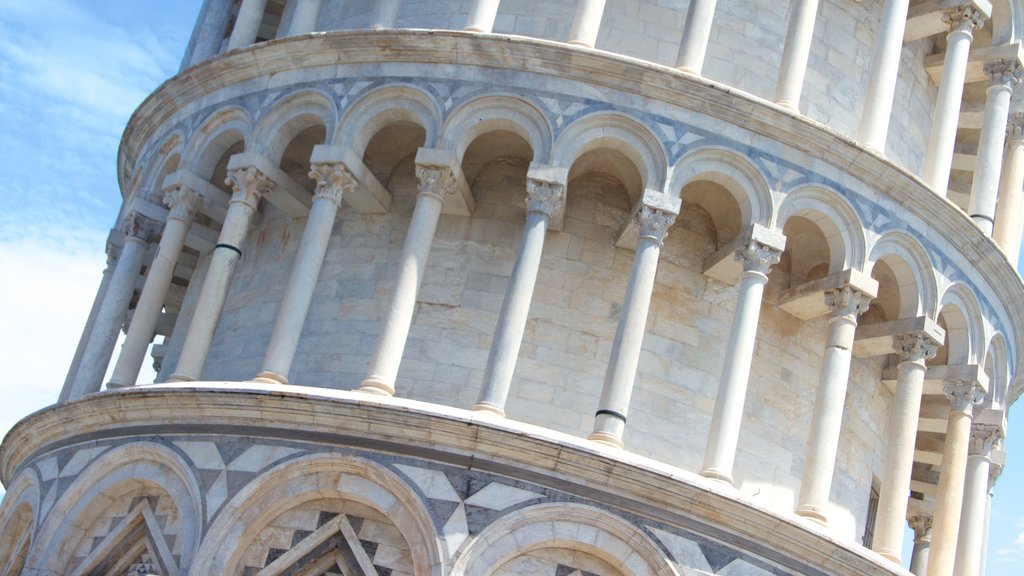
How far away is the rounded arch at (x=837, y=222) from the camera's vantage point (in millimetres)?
16500

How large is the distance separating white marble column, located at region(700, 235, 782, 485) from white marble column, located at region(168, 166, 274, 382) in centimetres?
565

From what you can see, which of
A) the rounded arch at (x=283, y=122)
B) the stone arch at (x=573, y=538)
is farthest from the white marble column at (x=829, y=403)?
the rounded arch at (x=283, y=122)

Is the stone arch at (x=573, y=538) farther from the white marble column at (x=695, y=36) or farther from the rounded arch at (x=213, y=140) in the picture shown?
the rounded arch at (x=213, y=140)

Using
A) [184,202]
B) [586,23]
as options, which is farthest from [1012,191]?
[184,202]

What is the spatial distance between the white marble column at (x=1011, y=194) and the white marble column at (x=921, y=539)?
403cm

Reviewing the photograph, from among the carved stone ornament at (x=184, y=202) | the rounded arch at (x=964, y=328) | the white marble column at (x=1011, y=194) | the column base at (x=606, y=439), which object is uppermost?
the white marble column at (x=1011, y=194)

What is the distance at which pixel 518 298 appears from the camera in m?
15.2

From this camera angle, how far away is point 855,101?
741 inches

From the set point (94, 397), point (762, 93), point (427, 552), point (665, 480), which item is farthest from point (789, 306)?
point (94, 397)

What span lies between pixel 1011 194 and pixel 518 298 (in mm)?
9099

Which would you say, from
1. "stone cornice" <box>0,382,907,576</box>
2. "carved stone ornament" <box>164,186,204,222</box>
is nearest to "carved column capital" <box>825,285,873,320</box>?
"stone cornice" <box>0,382,907,576</box>

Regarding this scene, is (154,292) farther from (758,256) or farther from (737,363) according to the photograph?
(758,256)

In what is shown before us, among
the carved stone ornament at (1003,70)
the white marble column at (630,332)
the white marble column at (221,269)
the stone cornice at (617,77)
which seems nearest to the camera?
the white marble column at (630,332)

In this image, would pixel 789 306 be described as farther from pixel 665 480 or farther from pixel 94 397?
pixel 94 397
